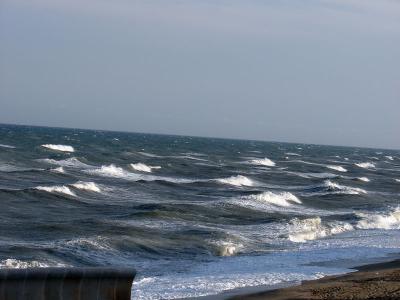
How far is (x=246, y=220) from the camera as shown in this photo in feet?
99.9

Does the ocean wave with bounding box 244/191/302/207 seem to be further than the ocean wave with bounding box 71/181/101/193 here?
Yes

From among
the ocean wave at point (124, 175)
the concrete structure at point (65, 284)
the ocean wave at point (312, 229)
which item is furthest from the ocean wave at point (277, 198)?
the concrete structure at point (65, 284)

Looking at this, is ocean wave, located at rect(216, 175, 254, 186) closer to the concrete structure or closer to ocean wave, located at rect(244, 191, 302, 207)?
ocean wave, located at rect(244, 191, 302, 207)

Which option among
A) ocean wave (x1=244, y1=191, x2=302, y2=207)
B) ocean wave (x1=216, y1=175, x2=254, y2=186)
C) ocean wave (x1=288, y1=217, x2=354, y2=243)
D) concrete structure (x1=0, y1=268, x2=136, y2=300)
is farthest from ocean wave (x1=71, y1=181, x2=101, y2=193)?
concrete structure (x1=0, y1=268, x2=136, y2=300)

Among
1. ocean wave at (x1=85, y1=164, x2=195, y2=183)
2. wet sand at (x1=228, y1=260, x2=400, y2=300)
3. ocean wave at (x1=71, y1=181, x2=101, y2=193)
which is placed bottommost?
ocean wave at (x1=85, y1=164, x2=195, y2=183)

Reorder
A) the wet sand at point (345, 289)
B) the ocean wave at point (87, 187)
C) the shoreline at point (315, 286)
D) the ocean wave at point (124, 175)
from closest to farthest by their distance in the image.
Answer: the wet sand at point (345, 289) → the shoreline at point (315, 286) → the ocean wave at point (87, 187) → the ocean wave at point (124, 175)

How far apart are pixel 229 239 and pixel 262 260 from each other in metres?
3.20

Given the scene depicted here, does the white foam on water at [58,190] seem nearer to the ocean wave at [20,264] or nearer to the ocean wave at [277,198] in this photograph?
the ocean wave at [277,198]

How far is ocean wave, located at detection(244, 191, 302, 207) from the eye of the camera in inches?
1545

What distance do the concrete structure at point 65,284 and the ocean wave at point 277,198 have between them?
30.0 metres

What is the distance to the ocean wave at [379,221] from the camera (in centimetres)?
3169

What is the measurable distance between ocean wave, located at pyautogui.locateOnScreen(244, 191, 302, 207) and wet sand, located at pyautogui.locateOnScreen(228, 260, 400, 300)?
66.6 feet

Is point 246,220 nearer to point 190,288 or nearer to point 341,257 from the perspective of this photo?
point 341,257

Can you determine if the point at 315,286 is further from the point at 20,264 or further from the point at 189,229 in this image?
the point at 189,229
